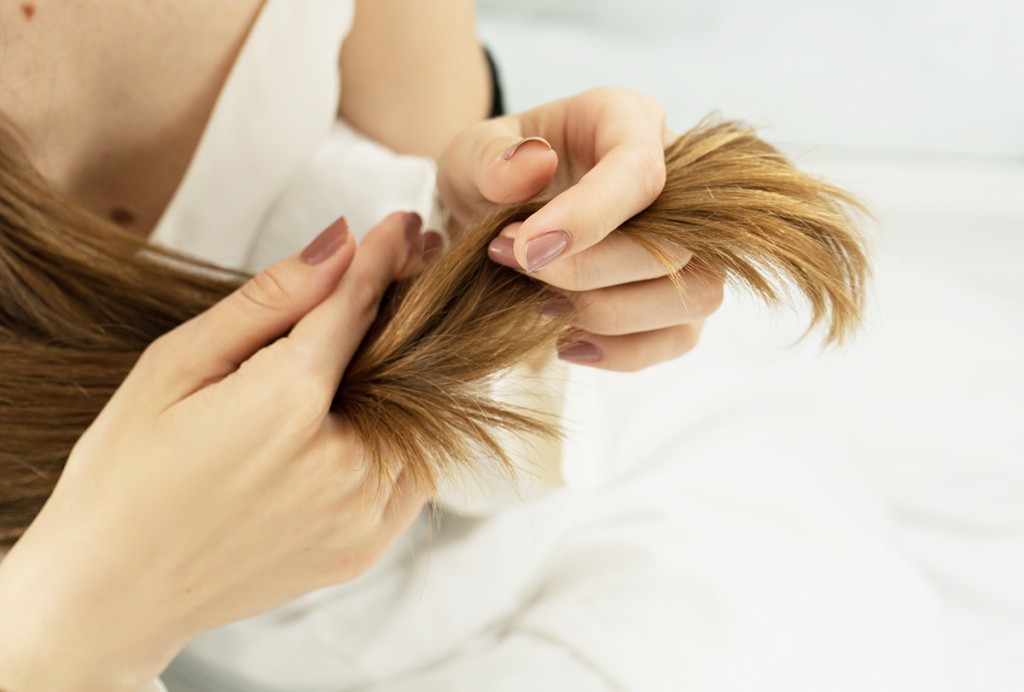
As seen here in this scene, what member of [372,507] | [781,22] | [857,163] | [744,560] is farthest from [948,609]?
[781,22]

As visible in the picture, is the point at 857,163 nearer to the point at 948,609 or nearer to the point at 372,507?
the point at 948,609

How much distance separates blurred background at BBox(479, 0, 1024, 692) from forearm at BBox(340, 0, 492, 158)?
42cm

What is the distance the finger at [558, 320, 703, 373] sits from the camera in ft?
2.11

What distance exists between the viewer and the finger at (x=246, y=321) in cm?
57

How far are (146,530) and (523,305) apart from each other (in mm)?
294

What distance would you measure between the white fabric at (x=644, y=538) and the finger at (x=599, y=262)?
0.30m

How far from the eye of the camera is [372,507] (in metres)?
0.59

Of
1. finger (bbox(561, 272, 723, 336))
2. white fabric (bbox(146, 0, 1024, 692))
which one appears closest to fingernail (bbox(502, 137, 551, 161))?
finger (bbox(561, 272, 723, 336))

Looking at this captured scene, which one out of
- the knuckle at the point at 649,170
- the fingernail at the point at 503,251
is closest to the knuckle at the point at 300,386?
the fingernail at the point at 503,251

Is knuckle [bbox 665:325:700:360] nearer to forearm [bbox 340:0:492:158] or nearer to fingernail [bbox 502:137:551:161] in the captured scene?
fingernail [bbox 502:137:551:161]

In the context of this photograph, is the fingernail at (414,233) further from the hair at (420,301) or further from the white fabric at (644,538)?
the white fabric at (644,538)

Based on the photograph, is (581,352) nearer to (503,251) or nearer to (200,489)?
(503,251)

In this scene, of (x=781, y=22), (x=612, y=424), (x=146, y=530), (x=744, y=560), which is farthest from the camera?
(x=781, y=22)

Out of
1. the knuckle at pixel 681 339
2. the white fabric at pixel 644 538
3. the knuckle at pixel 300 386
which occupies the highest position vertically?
the knuckle at pixel 300 386
